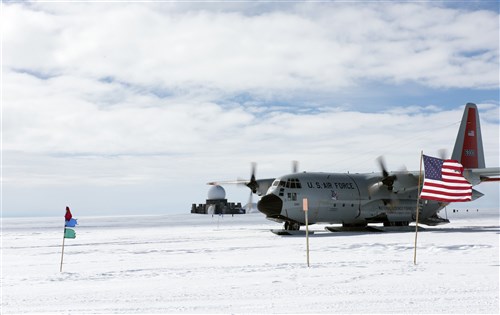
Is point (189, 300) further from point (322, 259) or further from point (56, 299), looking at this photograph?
point (322, 259)

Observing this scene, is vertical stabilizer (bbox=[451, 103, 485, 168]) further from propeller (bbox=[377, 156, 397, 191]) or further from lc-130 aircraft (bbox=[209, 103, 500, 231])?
propeller (bbox=[377, 156, 397, 191])

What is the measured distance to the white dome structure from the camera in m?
90.4

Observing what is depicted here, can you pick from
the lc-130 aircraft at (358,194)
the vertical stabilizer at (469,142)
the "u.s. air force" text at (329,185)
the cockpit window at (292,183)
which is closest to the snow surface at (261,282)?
the lc-130 aircraft at (358,194)

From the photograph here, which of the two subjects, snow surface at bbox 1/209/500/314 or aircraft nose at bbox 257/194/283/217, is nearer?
snow surface at bbox 1/209/500/314

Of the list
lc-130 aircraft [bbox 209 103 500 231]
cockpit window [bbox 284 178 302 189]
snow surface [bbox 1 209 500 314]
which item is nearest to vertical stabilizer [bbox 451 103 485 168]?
lc-130 aircraft [bbox 209 103 500 231]

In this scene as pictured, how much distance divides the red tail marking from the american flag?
1929 cm

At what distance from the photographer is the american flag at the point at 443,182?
1844 centimetres

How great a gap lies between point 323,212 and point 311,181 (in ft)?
6.75

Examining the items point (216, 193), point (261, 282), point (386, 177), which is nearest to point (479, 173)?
point (386, 177)

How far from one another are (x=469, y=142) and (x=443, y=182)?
20.8 m

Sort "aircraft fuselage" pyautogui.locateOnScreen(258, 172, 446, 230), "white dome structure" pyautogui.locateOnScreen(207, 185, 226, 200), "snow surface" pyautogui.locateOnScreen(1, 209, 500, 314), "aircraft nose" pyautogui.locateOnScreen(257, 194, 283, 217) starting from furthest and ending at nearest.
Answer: "white dome structure" pyautogui.locateOnScreen(207, 185, 226, 200), "aircraft fuselage" pyautogui.locateOnScreen(258, 172, 446, 230), "aircraft nose" pyautogui.locateOnScreen(257, 194, 283, 217), "snow surface" pyautogui.locateOnScreen(1, 209, 500, 314)

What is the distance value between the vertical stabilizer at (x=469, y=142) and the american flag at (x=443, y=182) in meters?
19.0

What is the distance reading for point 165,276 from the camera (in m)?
13.7

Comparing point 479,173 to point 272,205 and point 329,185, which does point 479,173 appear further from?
point 272,205
